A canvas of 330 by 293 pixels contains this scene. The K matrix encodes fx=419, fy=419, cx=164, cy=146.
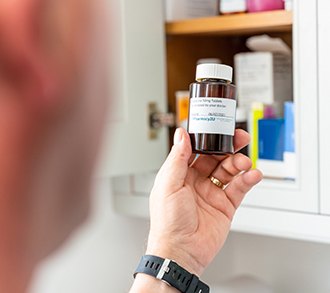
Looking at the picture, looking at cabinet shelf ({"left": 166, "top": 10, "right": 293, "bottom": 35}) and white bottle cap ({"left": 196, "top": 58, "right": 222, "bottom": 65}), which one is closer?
cabinet shelf ({"left": 166, "top": 10, "right": 293, "bottom": 35})

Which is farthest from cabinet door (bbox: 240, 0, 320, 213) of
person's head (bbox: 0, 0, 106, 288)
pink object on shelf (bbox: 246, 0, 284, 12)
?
person's head (bbox: 0, 0, 106, 288)

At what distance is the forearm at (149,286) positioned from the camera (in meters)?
0.54

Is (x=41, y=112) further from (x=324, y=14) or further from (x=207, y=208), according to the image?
(x=324, y=14)

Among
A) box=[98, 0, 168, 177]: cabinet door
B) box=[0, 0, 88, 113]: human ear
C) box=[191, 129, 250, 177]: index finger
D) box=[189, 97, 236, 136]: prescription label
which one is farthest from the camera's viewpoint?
box=[98, 0, 168, 177]: cabinet door

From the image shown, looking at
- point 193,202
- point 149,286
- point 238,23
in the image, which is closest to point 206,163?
point 193,202

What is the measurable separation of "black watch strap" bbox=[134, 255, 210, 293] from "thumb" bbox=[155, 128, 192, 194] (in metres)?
0.09

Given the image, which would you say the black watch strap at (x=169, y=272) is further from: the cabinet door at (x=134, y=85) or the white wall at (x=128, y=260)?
the white wall at (x=128, y=260)

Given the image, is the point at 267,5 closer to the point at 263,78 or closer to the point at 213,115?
the point at 263,78

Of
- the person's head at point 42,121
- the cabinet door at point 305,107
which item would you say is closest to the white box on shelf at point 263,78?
the cabinet door at point 305,107

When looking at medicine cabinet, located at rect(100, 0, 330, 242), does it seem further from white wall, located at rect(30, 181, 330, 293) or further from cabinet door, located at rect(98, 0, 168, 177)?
white wall, located at rect(30, 181, 330, 293)

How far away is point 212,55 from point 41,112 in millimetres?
826

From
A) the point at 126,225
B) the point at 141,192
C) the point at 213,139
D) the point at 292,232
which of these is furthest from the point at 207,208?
the point at 126,225

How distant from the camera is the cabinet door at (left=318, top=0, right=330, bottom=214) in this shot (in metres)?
0.68

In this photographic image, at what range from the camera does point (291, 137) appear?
0.78 metres
